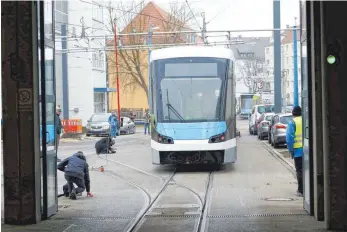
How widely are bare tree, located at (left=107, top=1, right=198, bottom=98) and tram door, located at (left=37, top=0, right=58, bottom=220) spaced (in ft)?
133

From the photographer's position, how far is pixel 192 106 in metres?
18.1

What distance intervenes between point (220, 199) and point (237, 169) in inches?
241

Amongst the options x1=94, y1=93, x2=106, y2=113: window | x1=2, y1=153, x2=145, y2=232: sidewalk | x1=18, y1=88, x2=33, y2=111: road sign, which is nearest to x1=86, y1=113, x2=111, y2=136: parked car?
x1=94, y1=93, x2=106, y2=113: window

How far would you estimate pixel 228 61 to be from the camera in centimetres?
1834

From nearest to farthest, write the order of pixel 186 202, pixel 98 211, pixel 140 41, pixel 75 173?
pixel 98 211
pixel 186 202
pixel 75 173
pixel 140 41

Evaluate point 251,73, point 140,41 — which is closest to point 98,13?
point 140,41

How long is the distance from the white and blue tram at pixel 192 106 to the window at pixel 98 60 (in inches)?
1405

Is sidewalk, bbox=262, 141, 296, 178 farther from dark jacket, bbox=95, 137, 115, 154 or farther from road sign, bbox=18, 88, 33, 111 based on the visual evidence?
road sign, bbox=18, 88, 33, 111

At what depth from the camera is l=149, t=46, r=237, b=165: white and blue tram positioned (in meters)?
→ 17.8

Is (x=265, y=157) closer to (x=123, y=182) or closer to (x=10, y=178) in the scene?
(x=123, y=182)

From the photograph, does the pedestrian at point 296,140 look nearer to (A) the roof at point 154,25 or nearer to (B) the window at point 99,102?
(A) the roof at point 154,25

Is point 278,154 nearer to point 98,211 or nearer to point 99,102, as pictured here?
point 98,211

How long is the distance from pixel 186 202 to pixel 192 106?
5.82m

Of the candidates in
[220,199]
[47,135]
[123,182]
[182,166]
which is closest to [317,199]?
[220,199]
